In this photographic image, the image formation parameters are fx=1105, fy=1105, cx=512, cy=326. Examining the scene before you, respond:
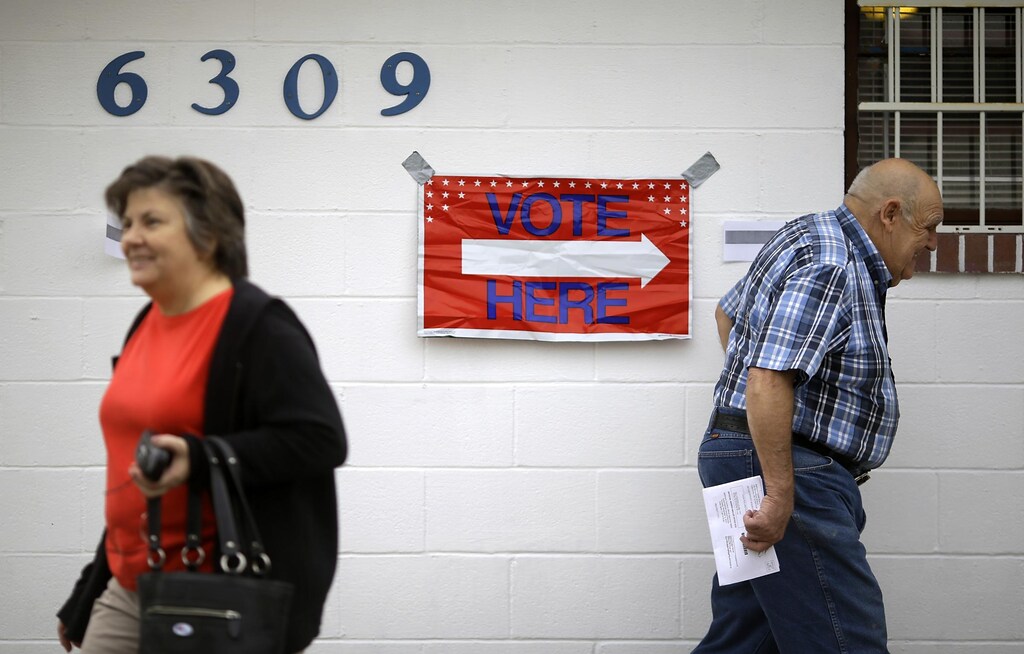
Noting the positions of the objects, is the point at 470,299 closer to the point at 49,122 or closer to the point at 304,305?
the point at 304,305

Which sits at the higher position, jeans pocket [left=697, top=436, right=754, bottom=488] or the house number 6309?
the house number 6309

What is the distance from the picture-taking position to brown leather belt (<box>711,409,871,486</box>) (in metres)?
2.96

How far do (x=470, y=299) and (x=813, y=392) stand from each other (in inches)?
52.9

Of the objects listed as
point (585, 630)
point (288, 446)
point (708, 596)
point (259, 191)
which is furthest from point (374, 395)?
point (288, 446)

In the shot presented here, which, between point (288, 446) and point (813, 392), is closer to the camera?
point (288, 446)

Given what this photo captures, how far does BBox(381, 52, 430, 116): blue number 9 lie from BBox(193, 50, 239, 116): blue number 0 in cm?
52

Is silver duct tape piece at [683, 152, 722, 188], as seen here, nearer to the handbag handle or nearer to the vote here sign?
the vote here sign

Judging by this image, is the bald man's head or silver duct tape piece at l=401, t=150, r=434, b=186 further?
silver duct tape piece at l=401, t=150, r=434, b=186

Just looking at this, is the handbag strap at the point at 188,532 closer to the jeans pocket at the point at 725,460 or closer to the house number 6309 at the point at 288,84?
the jeans pocket at the point at 725,460

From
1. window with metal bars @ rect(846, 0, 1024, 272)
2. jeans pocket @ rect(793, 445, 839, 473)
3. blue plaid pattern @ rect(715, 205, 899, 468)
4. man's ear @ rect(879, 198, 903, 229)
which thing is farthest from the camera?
window with metal bars @ rect(846, 0, 1024, 272)

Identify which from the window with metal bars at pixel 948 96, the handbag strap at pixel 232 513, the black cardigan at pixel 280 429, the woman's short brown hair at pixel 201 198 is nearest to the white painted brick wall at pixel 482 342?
the window with metal bars at pixel 948 96

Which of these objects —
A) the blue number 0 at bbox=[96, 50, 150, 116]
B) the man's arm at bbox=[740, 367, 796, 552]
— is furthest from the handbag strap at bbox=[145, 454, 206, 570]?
the blue number 0 at bbox=[96, 50, 150, 116]

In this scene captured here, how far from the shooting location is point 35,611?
3.88m

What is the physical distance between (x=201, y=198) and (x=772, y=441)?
1527 mm
